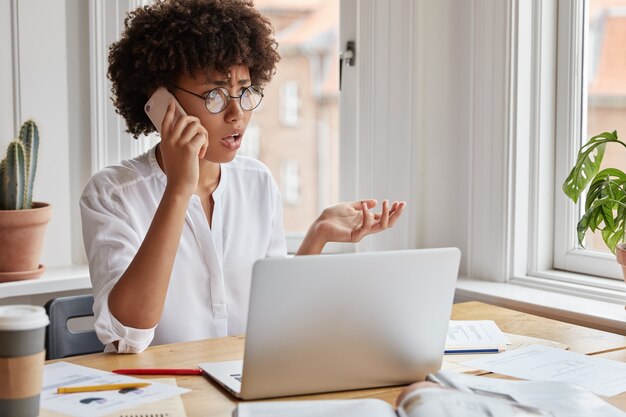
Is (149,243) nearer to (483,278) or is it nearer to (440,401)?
(440,401)

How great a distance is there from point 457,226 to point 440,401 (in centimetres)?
159

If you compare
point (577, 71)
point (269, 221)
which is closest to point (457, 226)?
point (577, 71)

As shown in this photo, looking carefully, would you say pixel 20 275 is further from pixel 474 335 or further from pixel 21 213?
pixel 474 335

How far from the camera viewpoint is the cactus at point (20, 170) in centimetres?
240

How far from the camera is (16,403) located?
121 centimetres

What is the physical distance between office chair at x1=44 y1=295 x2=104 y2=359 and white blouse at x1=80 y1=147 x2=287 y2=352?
0.17 metres

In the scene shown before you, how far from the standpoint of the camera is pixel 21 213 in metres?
2.45

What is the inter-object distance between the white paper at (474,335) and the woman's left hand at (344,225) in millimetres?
284

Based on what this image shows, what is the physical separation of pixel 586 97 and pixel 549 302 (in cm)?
66

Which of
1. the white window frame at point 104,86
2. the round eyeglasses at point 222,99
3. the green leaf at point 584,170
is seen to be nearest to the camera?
→ the round eyeglasses at point 222,99

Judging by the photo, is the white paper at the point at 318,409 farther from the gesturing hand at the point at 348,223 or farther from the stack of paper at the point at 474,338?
the gesturing hand at the point at 348,223

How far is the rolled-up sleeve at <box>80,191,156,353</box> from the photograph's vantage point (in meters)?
1.68

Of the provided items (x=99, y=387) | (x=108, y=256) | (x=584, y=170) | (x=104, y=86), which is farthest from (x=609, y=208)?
(x=104, y=86)

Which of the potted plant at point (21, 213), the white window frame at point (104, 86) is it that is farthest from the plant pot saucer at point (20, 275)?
the white window frame at point (104, 86)
